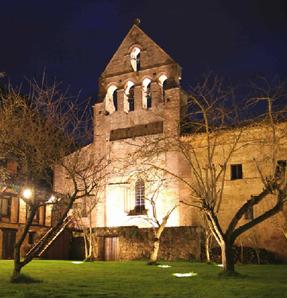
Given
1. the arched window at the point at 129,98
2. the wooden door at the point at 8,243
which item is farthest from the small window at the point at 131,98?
the wooden door at the point at 8,243

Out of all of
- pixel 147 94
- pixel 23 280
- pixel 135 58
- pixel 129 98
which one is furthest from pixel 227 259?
pixel 135 58

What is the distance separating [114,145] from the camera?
3697 cm

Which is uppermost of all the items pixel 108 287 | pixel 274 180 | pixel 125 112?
pixel 125 112

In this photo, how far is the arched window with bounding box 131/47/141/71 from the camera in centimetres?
3817

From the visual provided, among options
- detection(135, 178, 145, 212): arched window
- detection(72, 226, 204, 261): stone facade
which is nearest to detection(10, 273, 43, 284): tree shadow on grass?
detection(72, 226, 204, 261): stone facade

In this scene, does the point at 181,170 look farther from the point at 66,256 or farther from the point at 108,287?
the point at 108,287

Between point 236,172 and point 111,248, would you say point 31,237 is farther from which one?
point 236,172

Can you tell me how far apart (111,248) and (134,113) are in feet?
35.9

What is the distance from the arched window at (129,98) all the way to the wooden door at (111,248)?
1082 cm

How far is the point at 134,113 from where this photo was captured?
121 ft

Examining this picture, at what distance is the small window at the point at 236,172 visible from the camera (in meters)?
31.8

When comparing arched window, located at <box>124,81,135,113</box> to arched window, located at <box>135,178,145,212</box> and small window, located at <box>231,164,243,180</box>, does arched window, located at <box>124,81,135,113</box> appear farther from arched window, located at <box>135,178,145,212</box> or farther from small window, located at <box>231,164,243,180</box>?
small window, located at <box>231,164,243,180</box>

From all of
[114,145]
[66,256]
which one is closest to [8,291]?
[66,256]

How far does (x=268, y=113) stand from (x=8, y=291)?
10.4 metres
